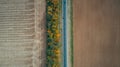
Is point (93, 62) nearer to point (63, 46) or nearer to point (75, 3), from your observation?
point (63, 46)

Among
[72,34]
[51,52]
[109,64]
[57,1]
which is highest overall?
[57,1]

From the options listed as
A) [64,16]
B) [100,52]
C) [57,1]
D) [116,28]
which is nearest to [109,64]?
[100,52]

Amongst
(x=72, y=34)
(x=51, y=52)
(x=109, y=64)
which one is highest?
(x=72, y=34)

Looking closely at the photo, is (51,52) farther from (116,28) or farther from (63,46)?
(116,28)

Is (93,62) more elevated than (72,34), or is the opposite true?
(72,34)

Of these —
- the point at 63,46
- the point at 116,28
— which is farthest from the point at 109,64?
the point at 63,46

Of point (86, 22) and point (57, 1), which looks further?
point (86, 22)
